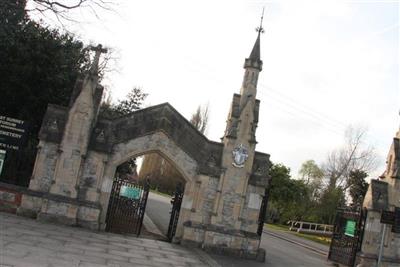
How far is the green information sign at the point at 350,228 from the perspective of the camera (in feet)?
67.3

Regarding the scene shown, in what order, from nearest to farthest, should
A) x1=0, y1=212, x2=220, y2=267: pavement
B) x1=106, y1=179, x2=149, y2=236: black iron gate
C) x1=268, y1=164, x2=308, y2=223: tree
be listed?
1. x1=0, y1=212, x2=220, y2=267: pavement
2. x1=106, y1=179, x2=149, y2=236: black iron gate
3. x1=268, y1=164, x2=308, y2=223: tree

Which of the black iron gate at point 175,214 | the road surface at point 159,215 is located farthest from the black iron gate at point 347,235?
the road surface at point 159,215

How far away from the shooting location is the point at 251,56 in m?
19.2

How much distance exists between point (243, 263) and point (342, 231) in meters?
6.77

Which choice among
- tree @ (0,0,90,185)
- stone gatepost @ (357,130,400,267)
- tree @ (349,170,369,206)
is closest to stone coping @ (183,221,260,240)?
stone gatepost @ (357,130,400,267)

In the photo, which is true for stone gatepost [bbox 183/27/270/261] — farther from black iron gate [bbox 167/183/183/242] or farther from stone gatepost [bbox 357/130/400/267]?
stone gatepost [bbox 357/130/400/267]

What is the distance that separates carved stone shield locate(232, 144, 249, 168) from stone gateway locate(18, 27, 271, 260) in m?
0.04

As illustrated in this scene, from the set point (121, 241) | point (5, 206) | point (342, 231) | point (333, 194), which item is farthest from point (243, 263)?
point (333, 194)

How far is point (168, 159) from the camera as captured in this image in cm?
1825

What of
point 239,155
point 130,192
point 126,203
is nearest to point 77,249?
point 130,192

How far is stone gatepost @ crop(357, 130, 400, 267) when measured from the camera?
19484mm

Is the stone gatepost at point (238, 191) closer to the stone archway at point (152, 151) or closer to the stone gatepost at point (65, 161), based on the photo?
the stone archway at point (152, 151)

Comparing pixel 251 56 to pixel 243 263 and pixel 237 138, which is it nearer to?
pixel 237 138

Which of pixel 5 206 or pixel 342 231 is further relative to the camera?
pixel 342 231
